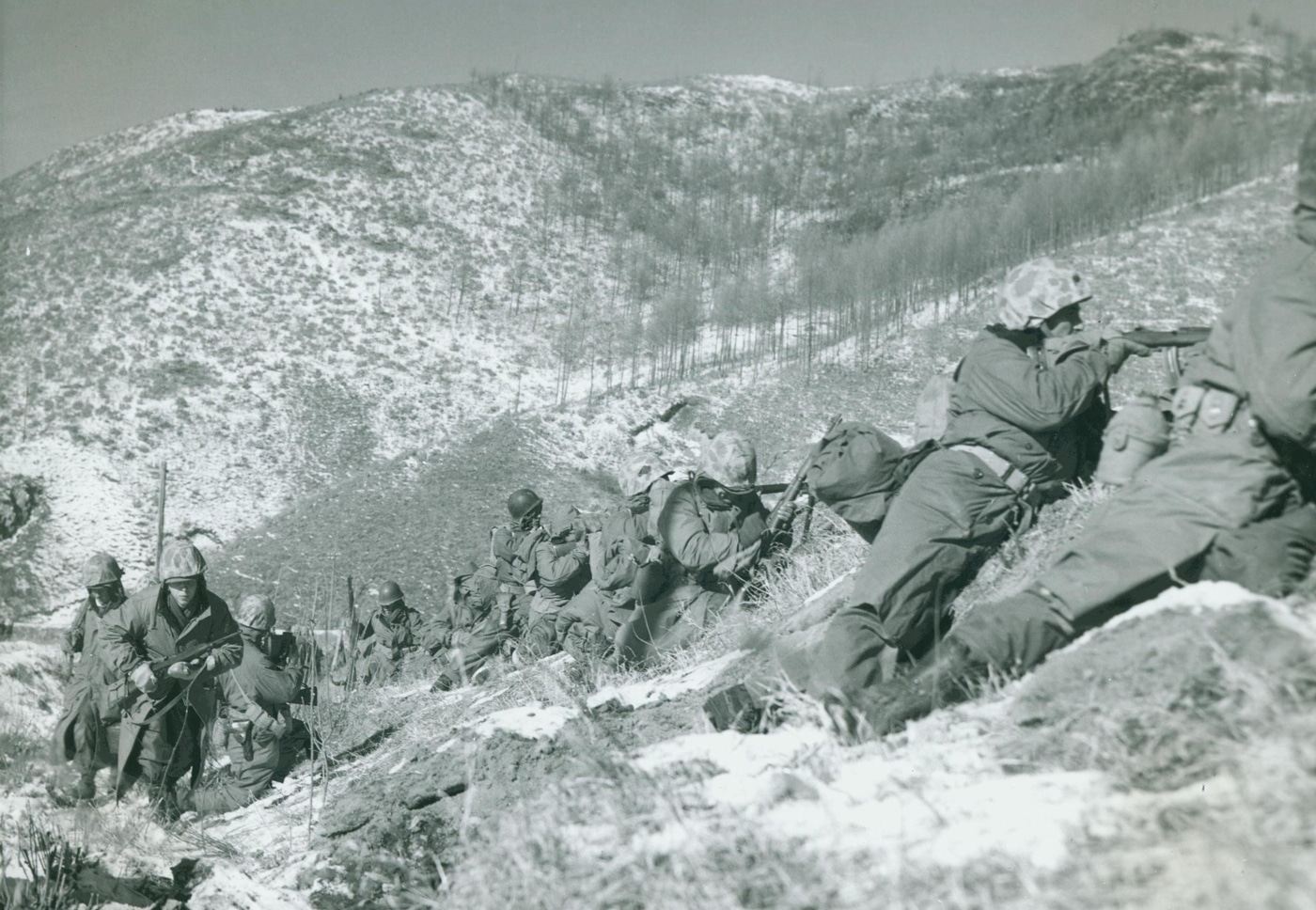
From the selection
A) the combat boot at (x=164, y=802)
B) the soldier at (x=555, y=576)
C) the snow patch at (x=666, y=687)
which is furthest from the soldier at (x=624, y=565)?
the combat boot at (x=164, y=802)

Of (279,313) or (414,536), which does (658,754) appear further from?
(279,313)

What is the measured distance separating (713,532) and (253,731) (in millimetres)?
3603

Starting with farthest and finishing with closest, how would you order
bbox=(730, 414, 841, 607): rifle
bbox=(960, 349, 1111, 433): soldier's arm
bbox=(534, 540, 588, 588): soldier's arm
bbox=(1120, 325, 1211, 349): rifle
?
bbox=(534, 540, 588, 588): soldier's arm, bbox=(730, 414, 841, 607): rifle, bbox=(1120, 325, 1211, 349): rifle, bbox=(960, 349, 1111, 433): soldier's arm

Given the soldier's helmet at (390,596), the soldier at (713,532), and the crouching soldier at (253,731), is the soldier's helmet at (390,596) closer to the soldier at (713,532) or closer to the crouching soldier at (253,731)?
the crouching soldier at (253,731)

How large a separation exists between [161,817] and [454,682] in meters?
2.90

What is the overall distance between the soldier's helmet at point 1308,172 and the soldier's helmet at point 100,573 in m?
7.93

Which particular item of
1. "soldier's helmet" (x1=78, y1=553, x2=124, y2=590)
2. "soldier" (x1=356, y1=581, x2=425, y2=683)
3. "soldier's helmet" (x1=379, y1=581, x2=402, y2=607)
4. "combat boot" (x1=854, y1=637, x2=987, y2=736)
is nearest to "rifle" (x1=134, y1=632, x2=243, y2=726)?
"soldier's helmet" (x1=78, y1=553, x2=124, y2=590)

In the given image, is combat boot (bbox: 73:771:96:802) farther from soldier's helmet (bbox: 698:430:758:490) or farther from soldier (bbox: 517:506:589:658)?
soldier's helmet (bbox: 698:430:758:490)

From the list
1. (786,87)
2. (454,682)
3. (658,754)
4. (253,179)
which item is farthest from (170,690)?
(786,87)

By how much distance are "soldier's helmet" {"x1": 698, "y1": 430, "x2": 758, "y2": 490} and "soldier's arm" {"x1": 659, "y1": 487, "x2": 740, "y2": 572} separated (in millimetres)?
253

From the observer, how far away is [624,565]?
6863 mm

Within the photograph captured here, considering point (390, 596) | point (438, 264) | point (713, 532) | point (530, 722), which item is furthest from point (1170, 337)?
point (438, 264)

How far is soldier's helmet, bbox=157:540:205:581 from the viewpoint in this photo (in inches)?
254

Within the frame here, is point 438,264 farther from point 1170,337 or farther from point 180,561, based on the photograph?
point 1170,337
